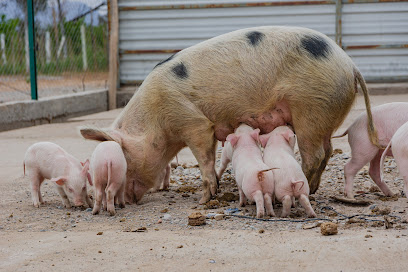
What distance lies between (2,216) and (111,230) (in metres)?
1.11

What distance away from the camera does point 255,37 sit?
5.18 m

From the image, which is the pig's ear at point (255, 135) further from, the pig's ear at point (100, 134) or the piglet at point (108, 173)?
the pig's ear at point (100, 134)

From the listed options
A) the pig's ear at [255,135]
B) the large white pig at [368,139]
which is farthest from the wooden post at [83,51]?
the large white pig at [368,139]

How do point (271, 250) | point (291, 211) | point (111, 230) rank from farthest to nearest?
point (291, 211) < point (111, 230) < point (271, 250)

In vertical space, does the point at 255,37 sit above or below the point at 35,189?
above

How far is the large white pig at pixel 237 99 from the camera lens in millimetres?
4988

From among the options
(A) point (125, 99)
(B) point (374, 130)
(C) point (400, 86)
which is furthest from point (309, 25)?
(B) point (374, 130)

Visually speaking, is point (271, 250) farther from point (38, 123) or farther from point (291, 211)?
point (38, 123)

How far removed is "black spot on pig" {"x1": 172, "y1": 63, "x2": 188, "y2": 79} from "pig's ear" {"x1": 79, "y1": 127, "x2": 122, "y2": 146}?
76 centimetres

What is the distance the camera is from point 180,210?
4.92 m

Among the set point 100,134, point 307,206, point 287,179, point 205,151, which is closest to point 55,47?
point 100,134

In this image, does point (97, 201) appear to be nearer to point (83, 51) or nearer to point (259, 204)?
point (259, 204)

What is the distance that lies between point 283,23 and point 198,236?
32.4ft

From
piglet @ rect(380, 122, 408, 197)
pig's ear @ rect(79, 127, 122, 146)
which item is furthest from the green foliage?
piglet @ rect(380, 122, 408, 197)
